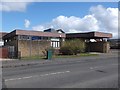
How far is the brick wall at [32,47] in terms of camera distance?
39.9m

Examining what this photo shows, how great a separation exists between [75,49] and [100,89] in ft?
111

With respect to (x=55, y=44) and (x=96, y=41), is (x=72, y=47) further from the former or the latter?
(x=96, y=41)

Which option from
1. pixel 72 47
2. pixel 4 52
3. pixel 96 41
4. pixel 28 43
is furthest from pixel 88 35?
pixel 4 52

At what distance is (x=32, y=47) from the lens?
41.3 metres

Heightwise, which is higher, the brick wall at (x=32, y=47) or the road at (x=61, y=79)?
the brick wall at (x=32, y=47)

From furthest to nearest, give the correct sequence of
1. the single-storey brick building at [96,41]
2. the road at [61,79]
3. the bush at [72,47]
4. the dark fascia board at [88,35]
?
the single-storey brick building at [96,41] < the dark fascia board at [88,35] < the bush at [72,47] < the road at [61,79]

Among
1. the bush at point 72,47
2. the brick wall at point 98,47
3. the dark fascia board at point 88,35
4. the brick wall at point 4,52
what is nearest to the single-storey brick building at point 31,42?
the brick wall at point 4,52

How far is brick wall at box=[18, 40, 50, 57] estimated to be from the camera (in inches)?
1572

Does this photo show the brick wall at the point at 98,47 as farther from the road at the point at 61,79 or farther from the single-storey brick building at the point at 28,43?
the road at the point at 61,79

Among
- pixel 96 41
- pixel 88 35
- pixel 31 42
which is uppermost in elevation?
pixel 88 35

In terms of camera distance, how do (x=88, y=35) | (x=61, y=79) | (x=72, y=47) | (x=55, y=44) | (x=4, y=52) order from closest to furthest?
(x=61, y=79) < (x=4, y=52) < (x=72, y=47) < (x=55, y=44) < (x=88, y=35)

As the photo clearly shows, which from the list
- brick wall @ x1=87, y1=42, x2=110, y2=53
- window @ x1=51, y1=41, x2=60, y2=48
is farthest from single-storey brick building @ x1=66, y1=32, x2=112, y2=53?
window @ x1=51, y1=41, x2=60, y2=48

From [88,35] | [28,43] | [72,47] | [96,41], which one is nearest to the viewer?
[28,43]

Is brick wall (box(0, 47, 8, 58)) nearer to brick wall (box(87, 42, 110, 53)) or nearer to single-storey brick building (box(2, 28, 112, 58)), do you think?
single-storey brick building (box(2, 28, 112, 58))
